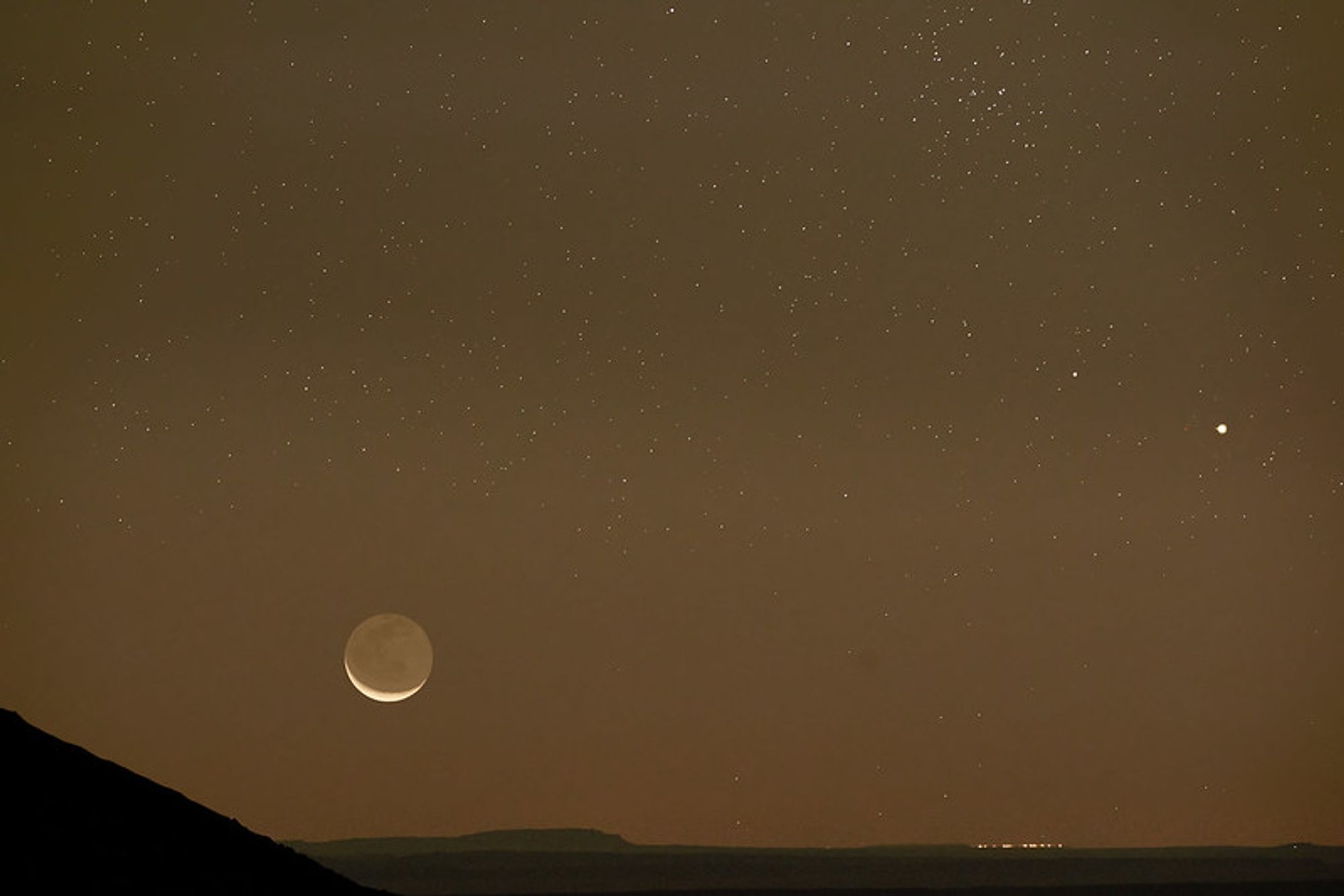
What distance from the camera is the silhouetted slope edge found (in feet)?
53.0

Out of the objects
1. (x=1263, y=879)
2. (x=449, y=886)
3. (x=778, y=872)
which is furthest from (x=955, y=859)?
(x=449, y=886)

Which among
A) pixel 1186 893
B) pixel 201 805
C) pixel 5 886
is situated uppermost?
pixel 1186 893

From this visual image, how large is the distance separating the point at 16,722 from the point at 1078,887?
102020mm

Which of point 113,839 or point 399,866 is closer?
point 113,839

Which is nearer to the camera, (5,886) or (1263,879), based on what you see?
(5,886)

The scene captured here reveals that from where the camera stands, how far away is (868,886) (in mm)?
120938

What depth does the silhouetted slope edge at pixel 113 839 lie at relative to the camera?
53.0ft

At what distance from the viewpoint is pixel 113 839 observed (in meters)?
17.6

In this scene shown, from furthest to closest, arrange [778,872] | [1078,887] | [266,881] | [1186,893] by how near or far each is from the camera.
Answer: [778,872]
[1078,887]
[1186,893]
[266,881]

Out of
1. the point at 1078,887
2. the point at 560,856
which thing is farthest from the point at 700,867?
the point at 1078,887

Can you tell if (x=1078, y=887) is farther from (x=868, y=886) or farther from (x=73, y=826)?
(x=73, y=826)

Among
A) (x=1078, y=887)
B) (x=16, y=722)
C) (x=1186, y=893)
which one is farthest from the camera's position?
(x=1078, y=887)

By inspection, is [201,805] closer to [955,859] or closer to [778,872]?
[778,872]

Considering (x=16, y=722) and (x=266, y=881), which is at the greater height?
(x=16, y=722)
